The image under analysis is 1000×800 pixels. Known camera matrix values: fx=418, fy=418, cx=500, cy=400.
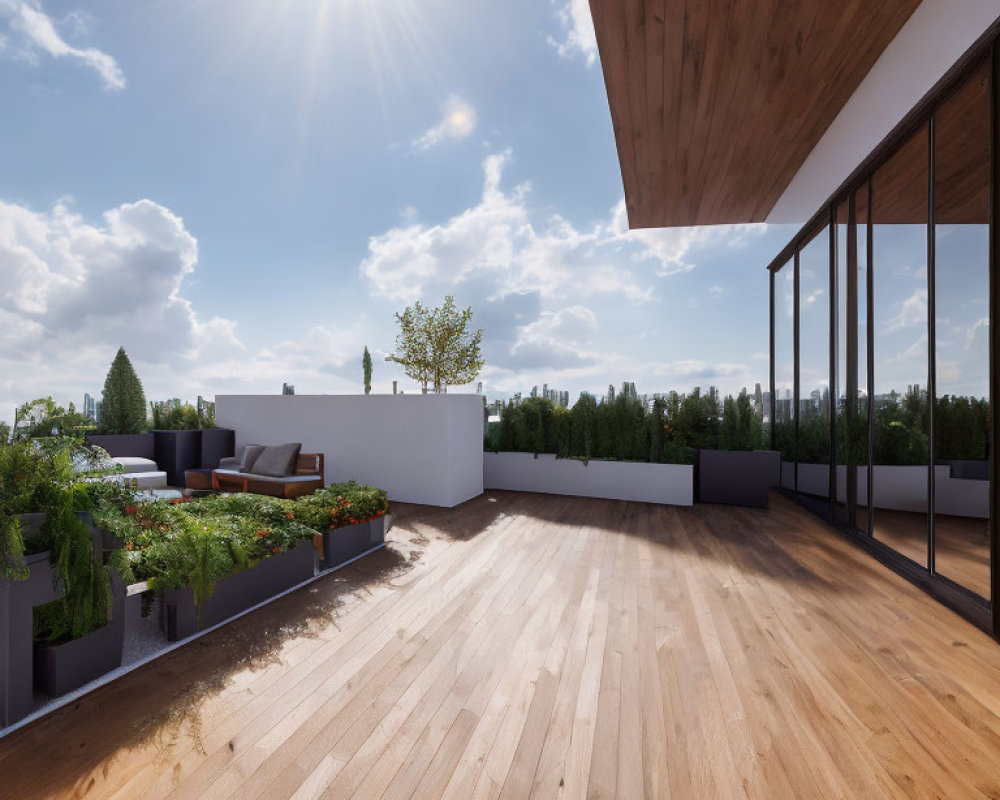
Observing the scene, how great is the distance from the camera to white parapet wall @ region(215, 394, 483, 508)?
Answer: 580 centimetres

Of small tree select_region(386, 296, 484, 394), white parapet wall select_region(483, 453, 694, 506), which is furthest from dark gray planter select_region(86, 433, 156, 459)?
white parapet wall select_region(483, 453, 694, 506)

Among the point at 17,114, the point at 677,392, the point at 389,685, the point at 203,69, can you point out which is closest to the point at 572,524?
the point at 677,392

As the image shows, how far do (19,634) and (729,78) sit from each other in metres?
5.98

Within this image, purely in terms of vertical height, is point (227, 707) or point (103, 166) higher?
point (103, 166)

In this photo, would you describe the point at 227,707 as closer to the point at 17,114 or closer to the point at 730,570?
the point at 730,570

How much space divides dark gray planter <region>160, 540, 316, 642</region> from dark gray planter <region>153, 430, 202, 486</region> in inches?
219

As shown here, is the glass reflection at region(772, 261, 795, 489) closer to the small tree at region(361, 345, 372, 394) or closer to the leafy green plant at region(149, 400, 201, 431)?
the small tree at region(361, 345, 372, 394)

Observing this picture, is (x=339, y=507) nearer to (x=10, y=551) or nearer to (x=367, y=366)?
→ (x=10, y=551)

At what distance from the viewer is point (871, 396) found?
13.6ft

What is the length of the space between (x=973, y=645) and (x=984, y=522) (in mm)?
807

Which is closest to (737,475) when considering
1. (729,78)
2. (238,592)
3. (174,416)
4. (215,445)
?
(729,78)

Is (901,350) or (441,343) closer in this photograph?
(901,350)

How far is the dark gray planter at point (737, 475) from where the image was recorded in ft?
18.6

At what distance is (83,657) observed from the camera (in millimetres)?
1919
